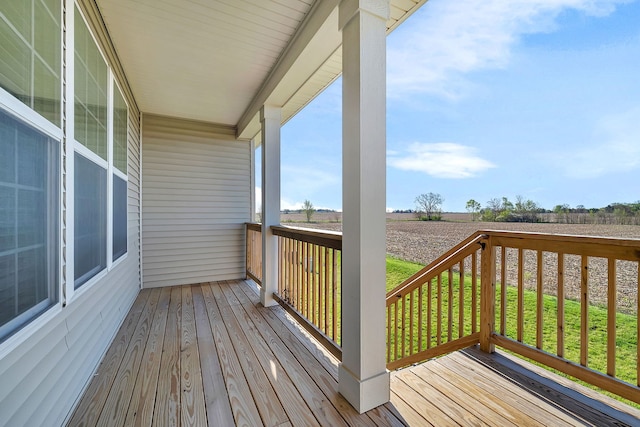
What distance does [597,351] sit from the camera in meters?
2.89

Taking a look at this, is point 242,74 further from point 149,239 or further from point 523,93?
point 523,93

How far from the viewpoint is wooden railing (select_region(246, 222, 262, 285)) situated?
13.4ft

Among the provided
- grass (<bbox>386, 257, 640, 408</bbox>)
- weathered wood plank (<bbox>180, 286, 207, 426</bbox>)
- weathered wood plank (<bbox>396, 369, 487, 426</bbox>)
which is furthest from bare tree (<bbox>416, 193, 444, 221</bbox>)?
weathered wood plank (<bbox>180, 286, 207, 426</bbox>)

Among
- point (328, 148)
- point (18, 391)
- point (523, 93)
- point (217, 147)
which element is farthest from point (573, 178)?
point (328, 148)

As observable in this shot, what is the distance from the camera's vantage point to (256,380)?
183 centimetres

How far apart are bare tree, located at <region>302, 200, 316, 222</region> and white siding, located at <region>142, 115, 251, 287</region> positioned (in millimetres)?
1032

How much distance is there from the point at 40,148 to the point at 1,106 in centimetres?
34

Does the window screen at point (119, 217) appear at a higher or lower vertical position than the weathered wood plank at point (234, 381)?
higher

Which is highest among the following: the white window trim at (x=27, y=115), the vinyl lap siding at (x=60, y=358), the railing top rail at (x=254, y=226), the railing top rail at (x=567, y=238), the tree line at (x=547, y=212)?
the white window trim at (x=27, y=115)

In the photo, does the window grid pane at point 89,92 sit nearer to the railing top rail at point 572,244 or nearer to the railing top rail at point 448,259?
the railing top rail at point 448,259

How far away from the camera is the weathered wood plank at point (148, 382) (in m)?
1.51

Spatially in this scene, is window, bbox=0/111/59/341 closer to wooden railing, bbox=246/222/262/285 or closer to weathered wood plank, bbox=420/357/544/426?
weathered wood plank, bbox=420/357/544/426

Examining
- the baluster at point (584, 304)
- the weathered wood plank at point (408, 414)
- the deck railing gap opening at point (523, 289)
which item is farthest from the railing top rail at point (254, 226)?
the baluster at point (584, 304)

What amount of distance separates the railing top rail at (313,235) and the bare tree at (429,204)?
2.59m
